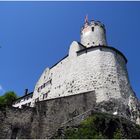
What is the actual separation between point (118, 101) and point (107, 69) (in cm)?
473

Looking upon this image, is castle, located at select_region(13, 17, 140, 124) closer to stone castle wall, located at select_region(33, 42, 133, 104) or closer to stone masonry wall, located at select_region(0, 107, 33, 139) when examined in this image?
stone castle wall, located at select_region(33, 42, 133, 104)

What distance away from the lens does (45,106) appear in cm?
2105

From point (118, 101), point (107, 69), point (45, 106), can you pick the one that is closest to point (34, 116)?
point (45, 106)

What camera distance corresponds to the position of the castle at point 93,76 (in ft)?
90.6

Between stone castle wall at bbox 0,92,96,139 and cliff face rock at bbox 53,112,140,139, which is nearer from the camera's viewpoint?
cliff face rock at bbox 53,112,140,139

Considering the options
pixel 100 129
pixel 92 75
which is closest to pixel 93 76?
pixel 92 75

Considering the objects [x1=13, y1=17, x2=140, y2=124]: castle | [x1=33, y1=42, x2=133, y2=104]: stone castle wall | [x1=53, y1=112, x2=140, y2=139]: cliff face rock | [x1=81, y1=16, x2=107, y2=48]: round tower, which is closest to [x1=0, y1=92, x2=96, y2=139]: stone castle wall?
[x1=53, y1=112, x2=140, y2=139]: cliff face rock

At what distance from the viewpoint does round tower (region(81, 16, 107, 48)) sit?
36.7 metres

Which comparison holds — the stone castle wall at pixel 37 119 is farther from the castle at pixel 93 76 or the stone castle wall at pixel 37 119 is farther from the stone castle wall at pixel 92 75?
the stone castle wall at pixel 92 75

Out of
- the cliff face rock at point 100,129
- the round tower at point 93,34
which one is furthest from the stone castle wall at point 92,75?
the cliff face rock at point 100,129

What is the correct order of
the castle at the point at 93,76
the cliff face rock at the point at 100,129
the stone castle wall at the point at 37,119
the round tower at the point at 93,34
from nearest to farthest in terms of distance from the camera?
the cliff face rock at the point at 100,129 → the stone castle wall at the point at 37,119 → the castle at the point at 93,76 → the round tower at the point at 93,34

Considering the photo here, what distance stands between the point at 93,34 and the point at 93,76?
33.9 ft

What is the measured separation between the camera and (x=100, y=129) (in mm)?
16547

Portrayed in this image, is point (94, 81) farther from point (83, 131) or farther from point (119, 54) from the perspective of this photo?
point (83, 131)
